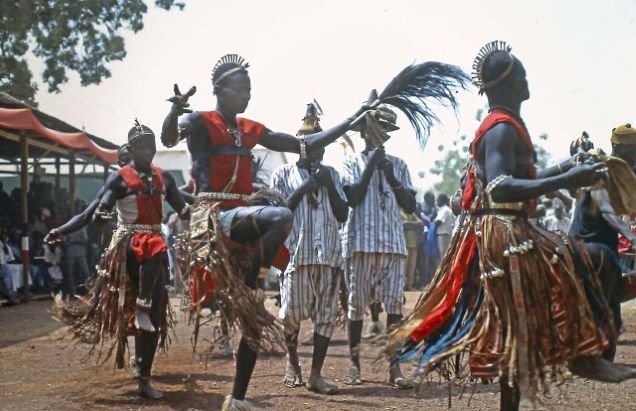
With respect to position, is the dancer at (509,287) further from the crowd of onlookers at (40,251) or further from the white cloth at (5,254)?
the crowd of onlookers at (40,251)

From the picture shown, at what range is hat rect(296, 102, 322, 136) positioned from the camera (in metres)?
7.43

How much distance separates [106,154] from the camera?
59.9ft

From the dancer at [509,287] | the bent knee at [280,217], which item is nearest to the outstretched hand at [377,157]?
the bent knee at [280,217]

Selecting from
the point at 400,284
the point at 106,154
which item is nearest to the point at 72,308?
the point at 400,284

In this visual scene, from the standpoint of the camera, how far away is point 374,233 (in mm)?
7430

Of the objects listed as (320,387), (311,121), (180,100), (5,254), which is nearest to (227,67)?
(180,100)

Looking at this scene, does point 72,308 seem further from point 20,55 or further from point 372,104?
point 20,55

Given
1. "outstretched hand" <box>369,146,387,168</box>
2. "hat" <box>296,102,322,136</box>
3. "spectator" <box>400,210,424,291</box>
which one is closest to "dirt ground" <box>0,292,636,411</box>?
"outstretched hand" <box>369,146,387,168</box>

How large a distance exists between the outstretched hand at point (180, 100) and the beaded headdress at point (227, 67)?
400mm

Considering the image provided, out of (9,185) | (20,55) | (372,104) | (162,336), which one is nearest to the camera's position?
(372,104)

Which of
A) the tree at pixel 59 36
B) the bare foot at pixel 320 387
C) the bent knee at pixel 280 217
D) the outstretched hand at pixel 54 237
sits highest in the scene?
the tree at pixel 59 36

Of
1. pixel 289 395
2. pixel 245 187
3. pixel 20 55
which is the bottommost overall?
pixel 289 395

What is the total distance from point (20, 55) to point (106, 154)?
392 centimetres

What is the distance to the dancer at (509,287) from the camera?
14.2 feet
